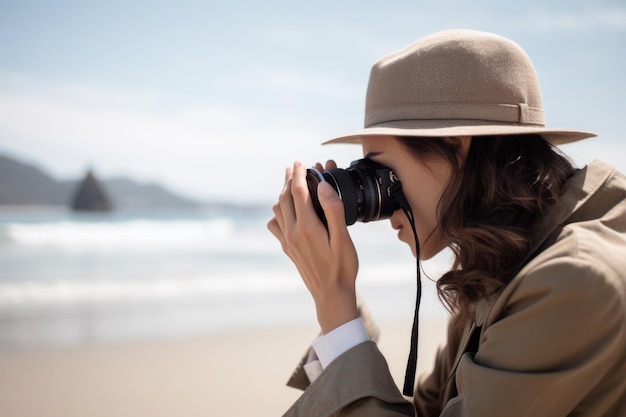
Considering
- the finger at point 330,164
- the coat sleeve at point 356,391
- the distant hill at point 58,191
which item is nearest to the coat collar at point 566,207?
the coat sleeve at point 356,391

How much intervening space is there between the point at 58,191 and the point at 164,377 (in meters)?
31.1

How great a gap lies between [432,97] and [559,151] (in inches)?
12.2

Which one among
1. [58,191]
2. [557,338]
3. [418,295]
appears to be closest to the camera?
[557,338]

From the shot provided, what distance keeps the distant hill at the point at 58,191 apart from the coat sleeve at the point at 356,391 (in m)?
27.9

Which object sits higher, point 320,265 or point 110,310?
point 320,265

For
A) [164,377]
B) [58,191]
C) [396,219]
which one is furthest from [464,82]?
[58,191]

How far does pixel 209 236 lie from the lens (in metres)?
15.5

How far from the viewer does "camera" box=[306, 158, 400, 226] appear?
1276 millimetres

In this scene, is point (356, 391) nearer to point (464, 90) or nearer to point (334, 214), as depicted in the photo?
point (334, 214)

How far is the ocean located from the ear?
0.27 meters

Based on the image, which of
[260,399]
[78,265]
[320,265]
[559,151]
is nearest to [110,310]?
[260,399]

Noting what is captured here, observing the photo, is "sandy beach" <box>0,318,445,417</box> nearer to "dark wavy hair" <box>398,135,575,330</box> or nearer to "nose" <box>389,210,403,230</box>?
"nose" <box>389,210,403,230</box>

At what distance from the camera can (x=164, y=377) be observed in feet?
10.7

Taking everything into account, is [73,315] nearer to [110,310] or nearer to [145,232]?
[110,310]
